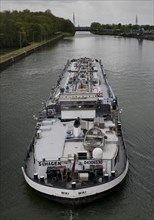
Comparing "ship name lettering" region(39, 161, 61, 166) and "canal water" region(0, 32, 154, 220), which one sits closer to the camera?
"canal water" region(0, 32, 154, 220)

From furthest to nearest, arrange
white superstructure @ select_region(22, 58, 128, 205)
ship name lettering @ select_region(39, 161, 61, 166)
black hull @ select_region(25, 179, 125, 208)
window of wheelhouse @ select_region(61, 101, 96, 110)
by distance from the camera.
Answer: window of wheelhouse @ select_region(61, 101, 96, 110) < ship name lettering @ select_region(39, 161, 61, 166) < white superstructure @ select_region(22, 58, 128, 205) < black hull @ select_region(25, 179, 125, 208)

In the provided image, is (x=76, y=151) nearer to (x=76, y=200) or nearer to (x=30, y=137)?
(x=76, y=200)

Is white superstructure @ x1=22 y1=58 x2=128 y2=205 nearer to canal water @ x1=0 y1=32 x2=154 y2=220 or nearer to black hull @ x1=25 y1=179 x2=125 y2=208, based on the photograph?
black hull @ x1=25 y1=179 x2=125 y2=208

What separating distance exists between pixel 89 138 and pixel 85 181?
3.53 metres

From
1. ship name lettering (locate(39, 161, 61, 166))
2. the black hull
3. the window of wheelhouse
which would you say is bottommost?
the black hull

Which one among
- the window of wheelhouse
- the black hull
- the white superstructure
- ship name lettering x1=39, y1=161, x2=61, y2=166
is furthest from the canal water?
the window of wheelhouse

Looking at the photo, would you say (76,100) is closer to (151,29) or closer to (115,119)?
(115,119)

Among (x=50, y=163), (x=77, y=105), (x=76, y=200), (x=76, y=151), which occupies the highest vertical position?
(x=77, y=105)

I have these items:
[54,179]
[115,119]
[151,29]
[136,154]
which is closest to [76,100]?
[115,119]

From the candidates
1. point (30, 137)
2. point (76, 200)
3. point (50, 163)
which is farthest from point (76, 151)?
point (30, 137)

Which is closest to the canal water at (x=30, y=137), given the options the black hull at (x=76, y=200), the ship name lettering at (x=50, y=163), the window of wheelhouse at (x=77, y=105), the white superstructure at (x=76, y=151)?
the black hull at (x=76, y=200)

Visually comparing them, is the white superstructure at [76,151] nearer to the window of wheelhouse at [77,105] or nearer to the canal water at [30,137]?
the window of wheelhouse at [77,105]

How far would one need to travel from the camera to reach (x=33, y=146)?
22406 millimetres

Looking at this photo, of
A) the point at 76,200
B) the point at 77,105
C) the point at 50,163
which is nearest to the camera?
the point at 76,200
